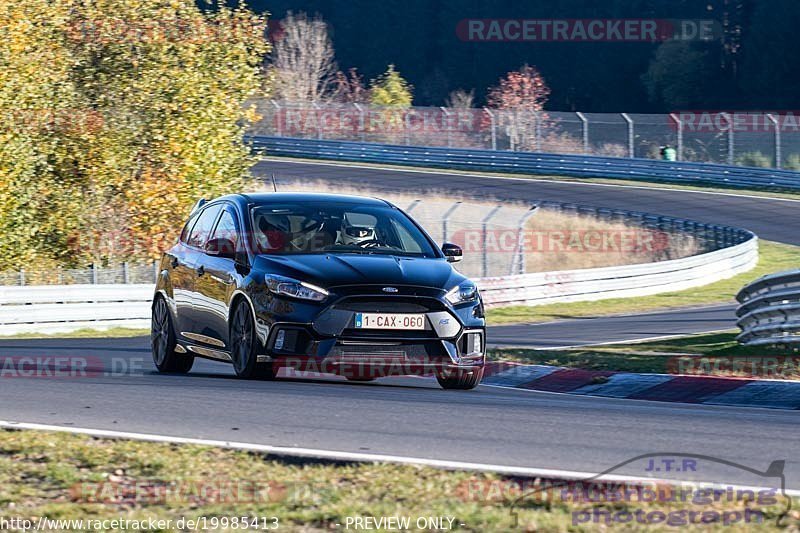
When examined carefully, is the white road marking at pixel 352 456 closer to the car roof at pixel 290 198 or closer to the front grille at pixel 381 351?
the front grille at pixel 381 351

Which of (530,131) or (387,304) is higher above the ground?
(530,131)

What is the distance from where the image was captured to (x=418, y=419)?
27.1 feet

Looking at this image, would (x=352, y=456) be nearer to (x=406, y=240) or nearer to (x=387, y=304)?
(x=387, y=304)

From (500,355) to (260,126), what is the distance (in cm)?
5352

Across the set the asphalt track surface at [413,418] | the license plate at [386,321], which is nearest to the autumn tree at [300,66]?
the asphalt track surface at [413,418]

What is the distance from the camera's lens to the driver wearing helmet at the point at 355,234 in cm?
1094

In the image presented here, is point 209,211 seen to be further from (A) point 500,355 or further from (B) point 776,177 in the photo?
(B) point 776,177

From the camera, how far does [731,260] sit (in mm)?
31250

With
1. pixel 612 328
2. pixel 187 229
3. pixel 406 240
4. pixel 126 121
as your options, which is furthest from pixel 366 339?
pixel 126 121

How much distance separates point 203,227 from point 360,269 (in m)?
2.43

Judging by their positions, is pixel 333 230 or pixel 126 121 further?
pixel 126 121

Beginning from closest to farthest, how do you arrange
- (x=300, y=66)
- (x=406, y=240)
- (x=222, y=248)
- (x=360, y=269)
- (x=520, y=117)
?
(x=360, y=269) < (x=222, y=248) < (x=406, y=240) < (x=520, y=117) < (x=300, y=66)

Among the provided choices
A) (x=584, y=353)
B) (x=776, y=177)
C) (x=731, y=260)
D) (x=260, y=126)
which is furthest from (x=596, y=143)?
(x=584, y=353)

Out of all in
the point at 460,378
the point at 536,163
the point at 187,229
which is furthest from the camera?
the point at 536,163
